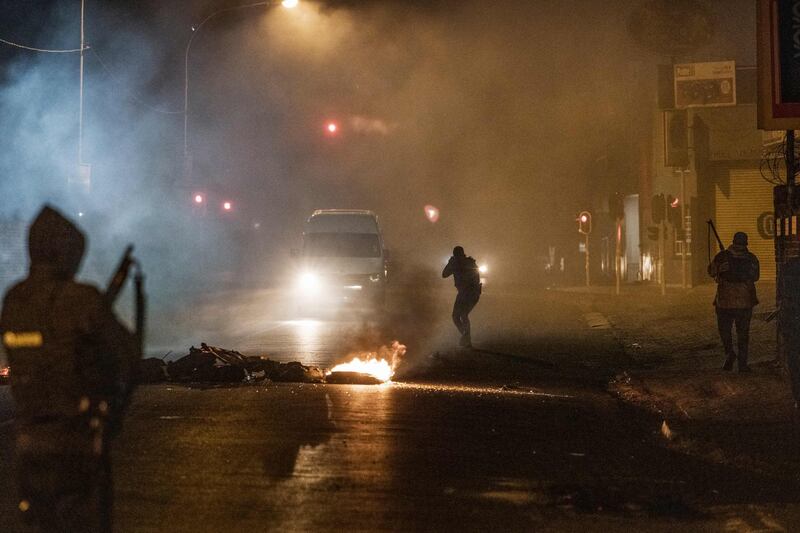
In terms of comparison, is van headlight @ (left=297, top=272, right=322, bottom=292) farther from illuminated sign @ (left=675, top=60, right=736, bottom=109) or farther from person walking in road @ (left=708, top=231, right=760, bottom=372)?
person walking in road @ (left=708, top=231, right=760, bottom=372)

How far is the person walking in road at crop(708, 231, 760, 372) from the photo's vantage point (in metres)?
12.6

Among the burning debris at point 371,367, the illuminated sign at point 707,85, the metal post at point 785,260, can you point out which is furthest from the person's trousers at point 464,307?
the illuminated sign at point 707,85

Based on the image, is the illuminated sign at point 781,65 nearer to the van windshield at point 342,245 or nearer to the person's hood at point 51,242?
the person's hood at point 51,242

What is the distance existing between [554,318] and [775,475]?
53.9 ft

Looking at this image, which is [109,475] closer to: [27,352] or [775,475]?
[27,352]

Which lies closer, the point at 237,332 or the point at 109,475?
the point at 109,475

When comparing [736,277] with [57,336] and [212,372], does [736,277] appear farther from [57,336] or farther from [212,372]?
[57,336]

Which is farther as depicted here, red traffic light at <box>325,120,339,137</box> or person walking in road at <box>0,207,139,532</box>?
red traffic light at <box>325,120,339,137</box>

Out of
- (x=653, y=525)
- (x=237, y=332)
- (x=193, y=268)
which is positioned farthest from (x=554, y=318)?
(x=193, y=268)

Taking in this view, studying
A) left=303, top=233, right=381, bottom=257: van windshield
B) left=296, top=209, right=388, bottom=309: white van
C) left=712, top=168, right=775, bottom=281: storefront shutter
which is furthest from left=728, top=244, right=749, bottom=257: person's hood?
left=712, top=168, right=775, bottom=281: storefront shutter

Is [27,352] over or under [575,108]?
under

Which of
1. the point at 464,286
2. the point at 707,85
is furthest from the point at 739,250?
the point at 707,85

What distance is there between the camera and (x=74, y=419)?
3.74 m

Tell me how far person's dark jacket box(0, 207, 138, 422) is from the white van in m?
21.0
